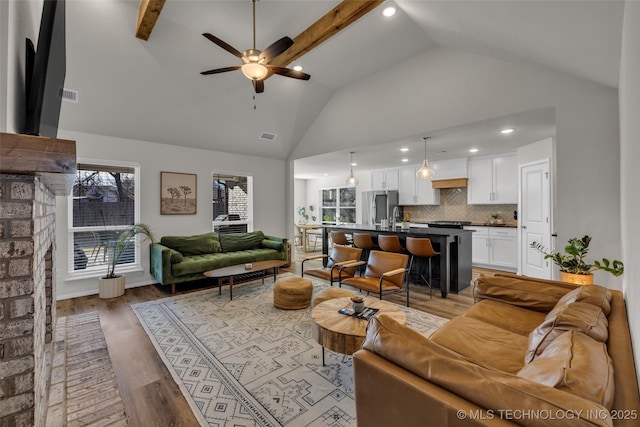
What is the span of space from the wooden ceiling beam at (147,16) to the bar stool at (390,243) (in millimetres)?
3921

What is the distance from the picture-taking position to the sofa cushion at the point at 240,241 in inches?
211

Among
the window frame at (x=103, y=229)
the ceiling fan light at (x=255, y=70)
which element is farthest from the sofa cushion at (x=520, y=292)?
the window frame at (x=103, y=229)

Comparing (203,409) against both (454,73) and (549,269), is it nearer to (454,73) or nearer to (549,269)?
(454,73)

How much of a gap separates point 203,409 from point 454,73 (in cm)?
443

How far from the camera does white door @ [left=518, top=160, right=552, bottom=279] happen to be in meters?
4.58

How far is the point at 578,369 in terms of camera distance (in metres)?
0.90

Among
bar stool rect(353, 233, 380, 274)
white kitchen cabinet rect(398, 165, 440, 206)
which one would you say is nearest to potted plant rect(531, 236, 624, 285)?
bar stool rect(353, 233, 380, 274)

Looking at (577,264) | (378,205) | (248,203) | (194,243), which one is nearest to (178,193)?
(194,243)

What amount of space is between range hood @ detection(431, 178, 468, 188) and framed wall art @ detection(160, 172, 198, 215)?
547cm

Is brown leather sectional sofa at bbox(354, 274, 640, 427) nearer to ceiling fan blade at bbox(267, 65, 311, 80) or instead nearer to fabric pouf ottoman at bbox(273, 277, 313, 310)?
fabric pouf ottoman at bbox(273, 277, 313, 310)

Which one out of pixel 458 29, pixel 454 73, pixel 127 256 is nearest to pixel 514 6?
pixel 458 29

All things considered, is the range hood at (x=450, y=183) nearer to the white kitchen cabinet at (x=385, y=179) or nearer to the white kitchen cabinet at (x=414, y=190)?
the white kitchen cabinet at (x=414, y=190)

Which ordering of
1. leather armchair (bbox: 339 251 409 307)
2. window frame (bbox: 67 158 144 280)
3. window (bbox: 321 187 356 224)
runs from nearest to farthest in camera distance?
leather armchair (bbox: 339 251 409 307), window frame (bbox: 67 158 144 280), window (bbox: 321 187 356 224)

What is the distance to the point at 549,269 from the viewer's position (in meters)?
4.49
